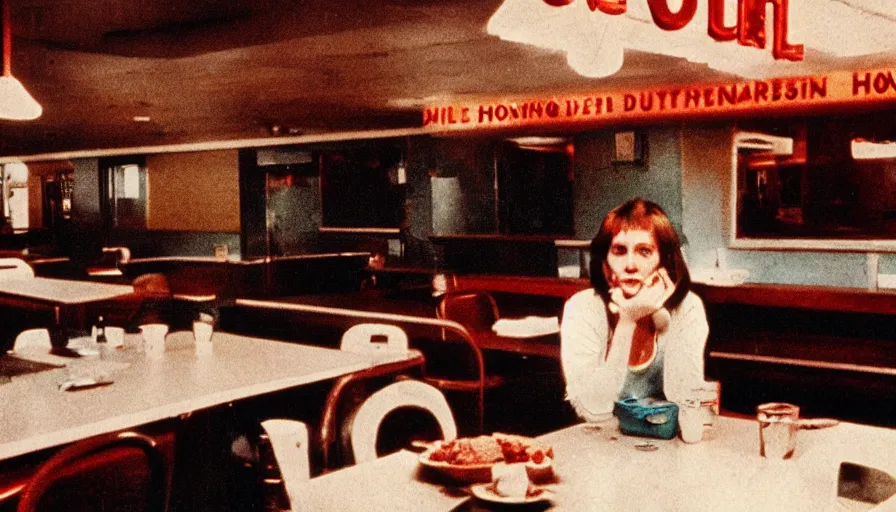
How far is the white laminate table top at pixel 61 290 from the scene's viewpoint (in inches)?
246

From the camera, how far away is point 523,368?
5629mm

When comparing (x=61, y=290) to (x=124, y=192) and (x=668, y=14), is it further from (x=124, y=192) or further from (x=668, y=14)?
(x=124, y=192)

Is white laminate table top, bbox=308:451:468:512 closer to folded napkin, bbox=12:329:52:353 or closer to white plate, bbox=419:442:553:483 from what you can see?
white plate, bbox=419:442:553:483

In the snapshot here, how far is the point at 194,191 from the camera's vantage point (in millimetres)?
15297

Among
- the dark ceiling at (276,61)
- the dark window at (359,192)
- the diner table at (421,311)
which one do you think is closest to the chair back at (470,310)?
the diner table at (421,311)

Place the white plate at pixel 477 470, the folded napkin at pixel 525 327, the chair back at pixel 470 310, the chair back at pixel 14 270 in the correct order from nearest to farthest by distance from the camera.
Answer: the white plate at pixel 477 470 → the folded napkin at pixel 525 327 → the chair back at pixel 470 310 → the chair back at pixel 14 270

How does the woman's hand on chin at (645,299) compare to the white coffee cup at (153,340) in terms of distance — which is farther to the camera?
the white coffee cup at (153,340)

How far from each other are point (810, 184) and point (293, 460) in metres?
8.71

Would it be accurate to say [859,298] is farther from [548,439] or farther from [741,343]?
[548,439]

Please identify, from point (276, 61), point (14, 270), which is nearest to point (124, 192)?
point (14, 270)

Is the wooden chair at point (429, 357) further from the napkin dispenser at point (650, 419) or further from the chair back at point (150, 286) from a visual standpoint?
the napkin dispenser at point (650, 419)

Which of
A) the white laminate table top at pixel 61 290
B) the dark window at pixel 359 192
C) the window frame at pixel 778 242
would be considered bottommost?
the white laminate table top at pixel 61 290

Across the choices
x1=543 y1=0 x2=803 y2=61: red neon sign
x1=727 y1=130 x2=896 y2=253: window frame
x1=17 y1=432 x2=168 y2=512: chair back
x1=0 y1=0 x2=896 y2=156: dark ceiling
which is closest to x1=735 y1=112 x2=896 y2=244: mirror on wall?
x1=727 y1=130 x2=896 y2=253: window frame

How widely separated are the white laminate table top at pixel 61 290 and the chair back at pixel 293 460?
4.69 metres
